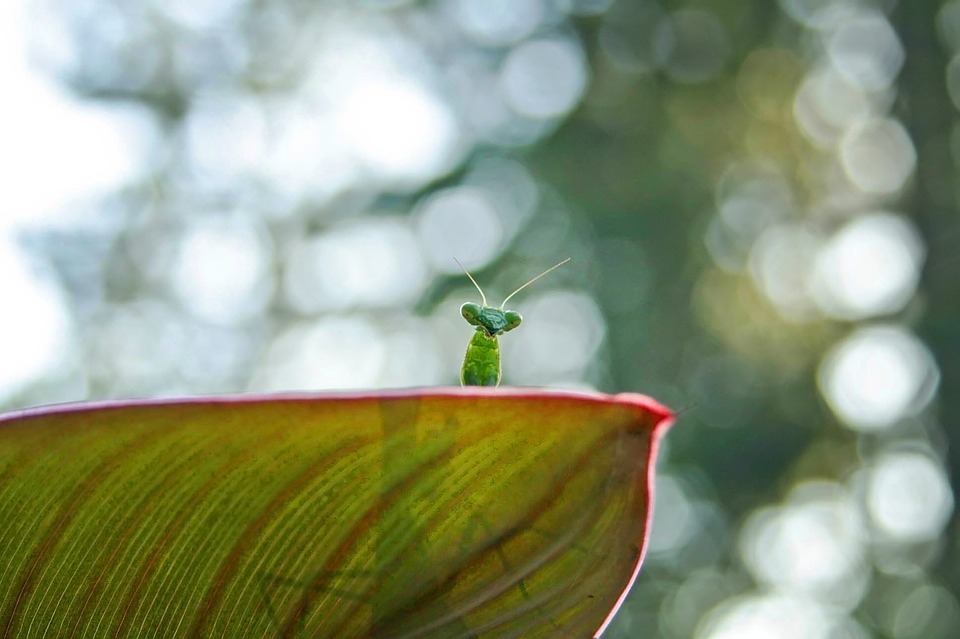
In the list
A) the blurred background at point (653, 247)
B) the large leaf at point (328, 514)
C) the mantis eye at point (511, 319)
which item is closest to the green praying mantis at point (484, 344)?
the mantis eye at point (511, 319)

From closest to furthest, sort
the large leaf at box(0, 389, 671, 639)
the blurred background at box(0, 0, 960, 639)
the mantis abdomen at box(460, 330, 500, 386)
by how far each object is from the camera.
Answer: the large leaf at box(0, 389, 671, 639)
the mantis abdomen at box(460, 330, 500, 386)
the blurred background at box(0, 0, 960, 639)

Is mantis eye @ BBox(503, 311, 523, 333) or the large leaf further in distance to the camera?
mantis eye @ BBox(503, 311, 523, 333)

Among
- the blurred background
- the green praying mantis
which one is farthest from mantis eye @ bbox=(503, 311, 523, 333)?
the blurred background

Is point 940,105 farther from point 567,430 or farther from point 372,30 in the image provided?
point 567,430

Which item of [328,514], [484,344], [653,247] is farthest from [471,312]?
[653,247]

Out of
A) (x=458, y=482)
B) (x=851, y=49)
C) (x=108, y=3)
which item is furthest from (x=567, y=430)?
(x=108, y=3)

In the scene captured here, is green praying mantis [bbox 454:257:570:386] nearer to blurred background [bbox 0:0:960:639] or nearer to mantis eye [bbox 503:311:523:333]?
mantis eye [bbox 503:311:523:333]
